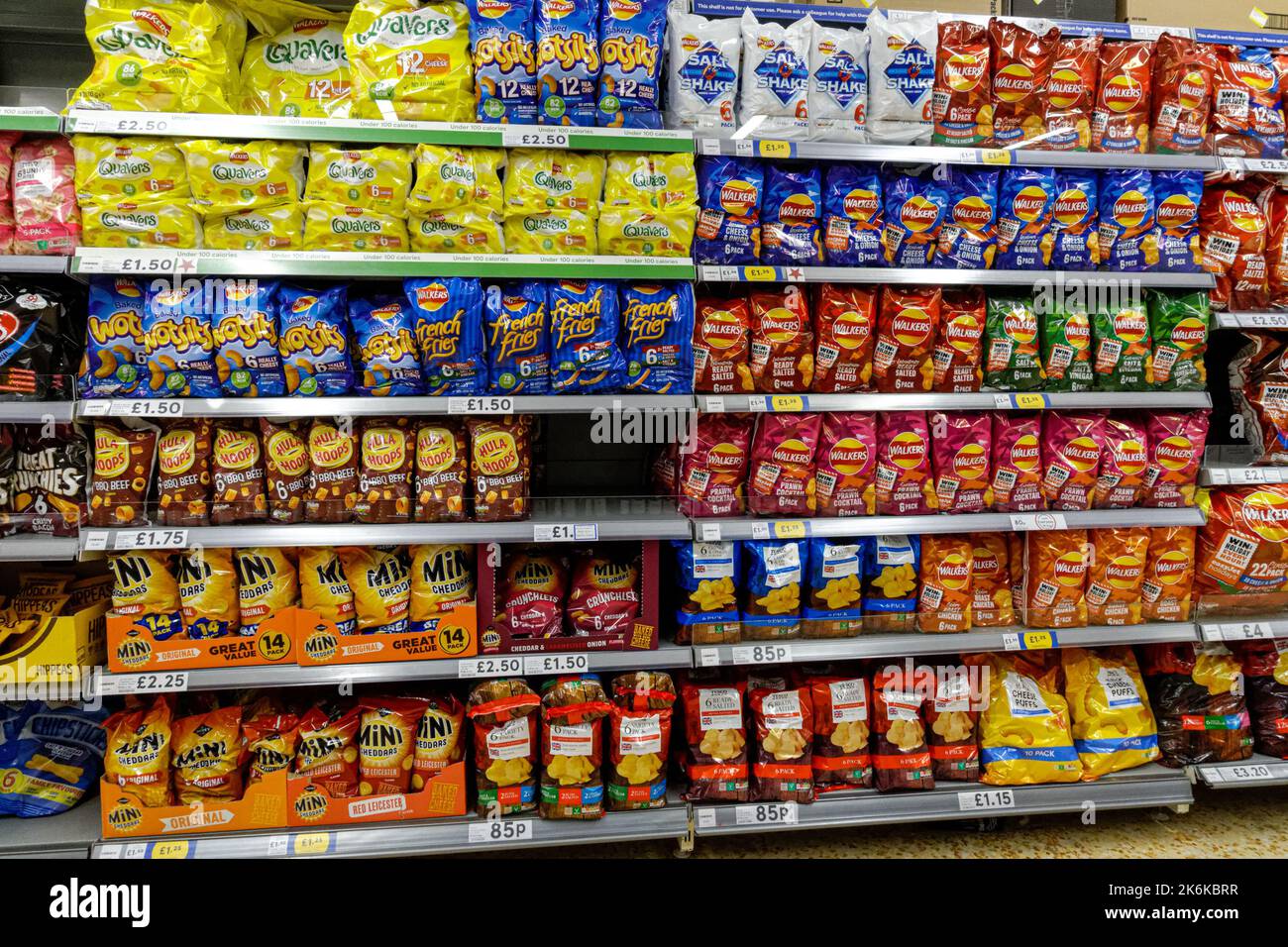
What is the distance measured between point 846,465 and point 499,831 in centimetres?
147

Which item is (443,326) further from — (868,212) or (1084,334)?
(1084,334)

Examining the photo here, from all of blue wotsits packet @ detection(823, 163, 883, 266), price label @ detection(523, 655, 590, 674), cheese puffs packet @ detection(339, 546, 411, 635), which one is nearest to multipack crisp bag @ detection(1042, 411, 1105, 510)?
blue wotsits packet @ detection(823, 163, 883, 266)

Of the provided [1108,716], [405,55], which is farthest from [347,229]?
[1108,716]

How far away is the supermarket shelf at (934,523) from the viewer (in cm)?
220

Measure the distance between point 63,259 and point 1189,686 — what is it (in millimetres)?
3580

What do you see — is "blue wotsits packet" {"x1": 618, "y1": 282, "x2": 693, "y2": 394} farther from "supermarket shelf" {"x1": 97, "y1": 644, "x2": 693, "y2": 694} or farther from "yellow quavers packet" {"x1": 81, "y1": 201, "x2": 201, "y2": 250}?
"yellow quavers packet" {"x1": 81, "y1": 201, "x2": 201, "y2": 250}

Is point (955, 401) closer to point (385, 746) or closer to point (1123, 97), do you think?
point (1123, 97)

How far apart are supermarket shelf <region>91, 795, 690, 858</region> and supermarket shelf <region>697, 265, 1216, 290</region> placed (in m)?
1.58

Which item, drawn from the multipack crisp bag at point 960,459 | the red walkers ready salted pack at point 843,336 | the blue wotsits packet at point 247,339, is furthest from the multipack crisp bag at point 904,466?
the blue wotsits packet at point 247,339

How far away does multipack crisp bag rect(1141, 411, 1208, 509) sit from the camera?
240cm

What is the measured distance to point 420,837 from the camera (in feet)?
6.82

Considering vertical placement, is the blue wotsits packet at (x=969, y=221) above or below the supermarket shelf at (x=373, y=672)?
above

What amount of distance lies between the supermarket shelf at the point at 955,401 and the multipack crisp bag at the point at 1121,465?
0.09 meters

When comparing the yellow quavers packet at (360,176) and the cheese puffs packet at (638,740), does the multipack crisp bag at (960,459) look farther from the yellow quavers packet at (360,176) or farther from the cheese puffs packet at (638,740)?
the yellow quavers packet at (360,176)
